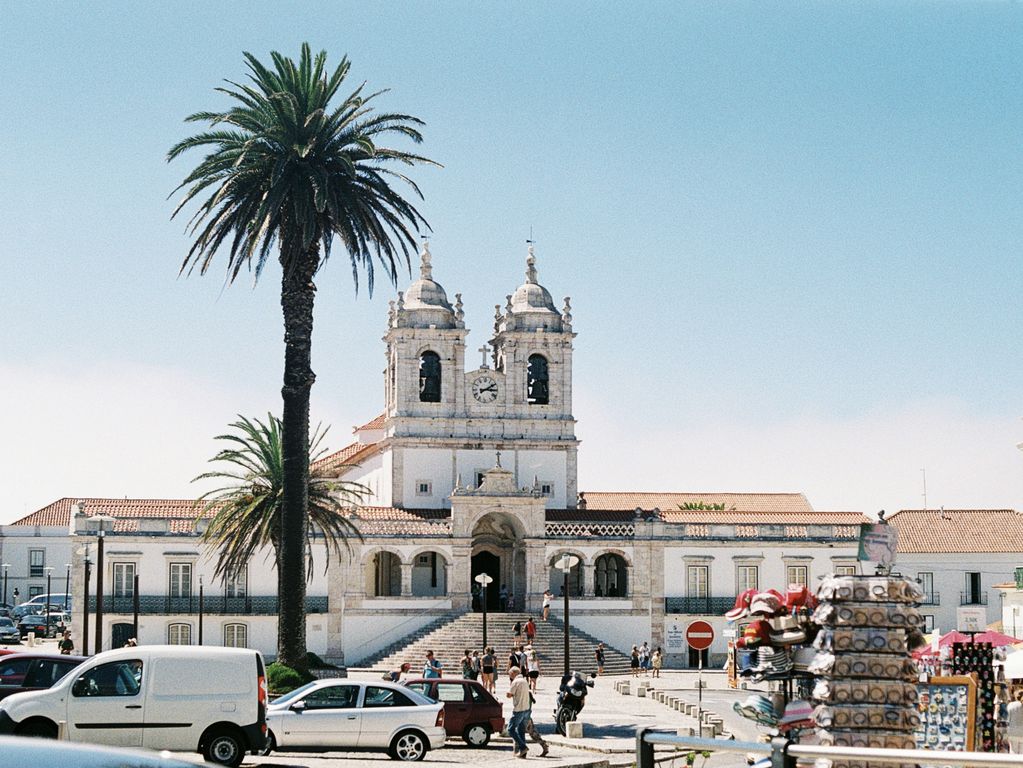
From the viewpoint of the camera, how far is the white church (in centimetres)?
5684

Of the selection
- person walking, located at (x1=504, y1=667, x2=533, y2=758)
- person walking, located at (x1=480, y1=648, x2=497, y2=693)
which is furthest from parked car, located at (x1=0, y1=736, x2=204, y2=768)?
person walking, located at (x1=480, y1=648, x2=497, y2=693)

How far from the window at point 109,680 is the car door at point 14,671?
3.97 metres

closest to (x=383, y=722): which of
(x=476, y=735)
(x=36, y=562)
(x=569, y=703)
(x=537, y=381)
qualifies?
(x=476, y=735)

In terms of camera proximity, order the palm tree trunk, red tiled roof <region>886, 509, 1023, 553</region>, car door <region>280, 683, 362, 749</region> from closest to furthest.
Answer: car door <region>280, 683, 362, 749</region> → the palm tree trunk → red tiled roof <region>886, 509, 1023, 553</region>

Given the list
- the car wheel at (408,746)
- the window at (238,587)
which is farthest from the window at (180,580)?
the car wheel at (408,746)

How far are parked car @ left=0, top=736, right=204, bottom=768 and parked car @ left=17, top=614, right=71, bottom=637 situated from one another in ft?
209

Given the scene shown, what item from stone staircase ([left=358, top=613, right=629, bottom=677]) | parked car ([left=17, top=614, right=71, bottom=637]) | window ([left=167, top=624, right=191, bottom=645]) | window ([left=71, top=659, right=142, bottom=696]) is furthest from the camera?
parked car ([left=17, top=614, right=71, bottom=637])

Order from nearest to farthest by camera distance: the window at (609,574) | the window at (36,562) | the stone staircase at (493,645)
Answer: the stone staircase at (493,645)
the window at (609,574)
the window at (36,562)

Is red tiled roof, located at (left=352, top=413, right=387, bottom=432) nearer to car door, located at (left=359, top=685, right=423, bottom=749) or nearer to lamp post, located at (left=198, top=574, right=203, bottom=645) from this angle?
lamp post, located at (left=198, top=574, right=203, bottom=645)

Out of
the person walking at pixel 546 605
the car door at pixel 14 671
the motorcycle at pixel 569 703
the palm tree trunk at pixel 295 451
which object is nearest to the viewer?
the car door at pixel 14 671

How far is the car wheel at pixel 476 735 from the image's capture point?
28703 millimetres

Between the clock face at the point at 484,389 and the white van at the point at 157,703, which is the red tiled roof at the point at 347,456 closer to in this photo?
the clock face at the point at 484,389

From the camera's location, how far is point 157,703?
2025 cm

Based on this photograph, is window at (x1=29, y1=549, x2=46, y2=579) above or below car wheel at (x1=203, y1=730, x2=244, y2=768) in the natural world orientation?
above
